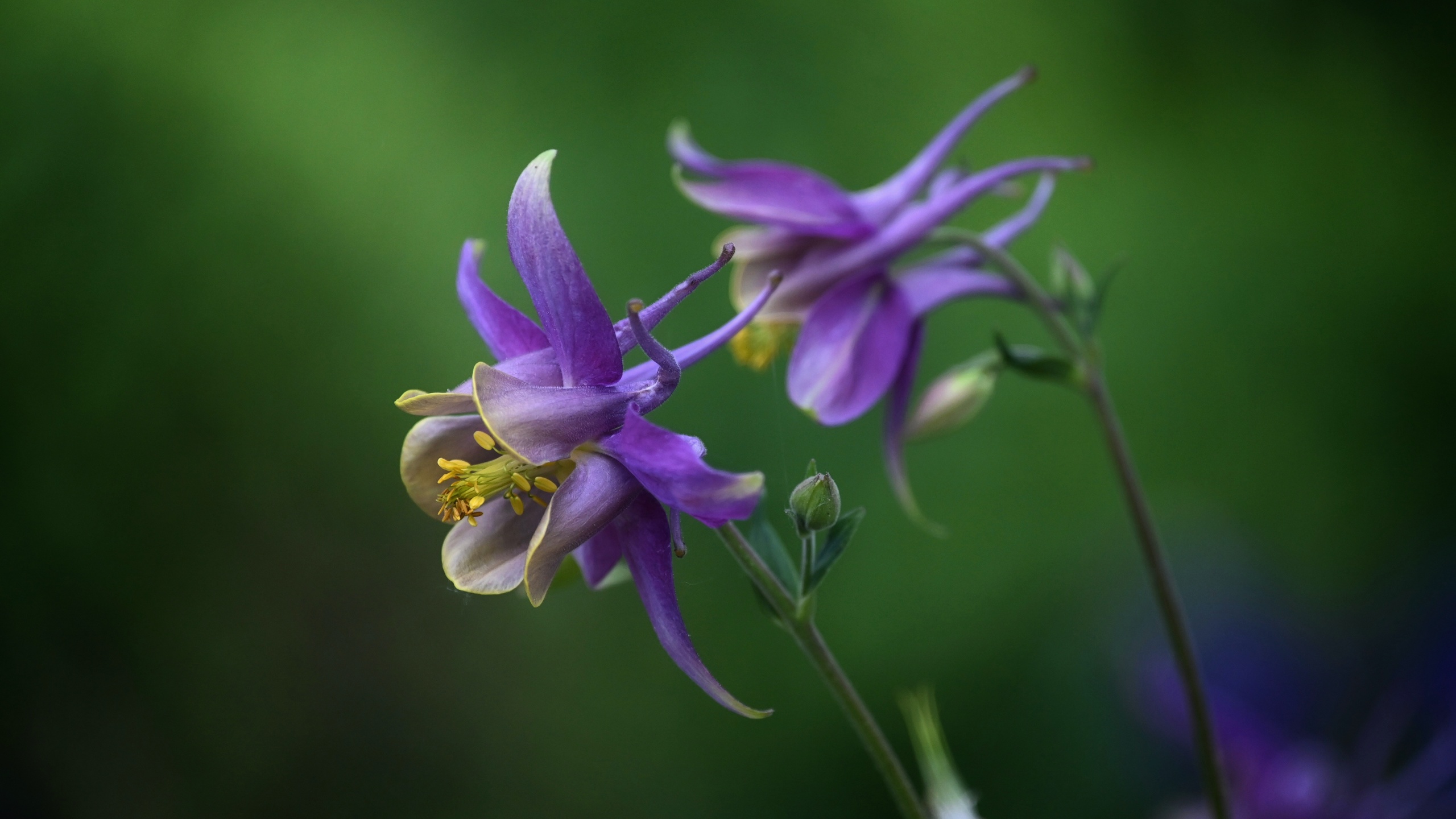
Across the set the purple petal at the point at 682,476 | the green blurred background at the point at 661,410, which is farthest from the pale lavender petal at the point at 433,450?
the green blurred background at the point at 661,410

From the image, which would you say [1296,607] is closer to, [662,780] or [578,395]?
[662,780]

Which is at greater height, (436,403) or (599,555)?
(436,403)

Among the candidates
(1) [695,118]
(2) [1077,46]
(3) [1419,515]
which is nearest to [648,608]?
(1) [695,118]

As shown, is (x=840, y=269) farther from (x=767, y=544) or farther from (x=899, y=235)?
(x=767, y=544)

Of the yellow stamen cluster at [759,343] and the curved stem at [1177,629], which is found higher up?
the yellow stamen cluster at [759,343]

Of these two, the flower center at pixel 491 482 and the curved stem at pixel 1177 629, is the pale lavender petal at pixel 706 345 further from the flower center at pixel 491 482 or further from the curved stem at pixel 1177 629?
the curved stem at pixel 1177 629

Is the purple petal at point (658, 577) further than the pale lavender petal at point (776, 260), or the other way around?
the pale lavender petal at point (776, 260)

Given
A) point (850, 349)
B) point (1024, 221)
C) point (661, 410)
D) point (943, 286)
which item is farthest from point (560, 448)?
point (661, 410)
